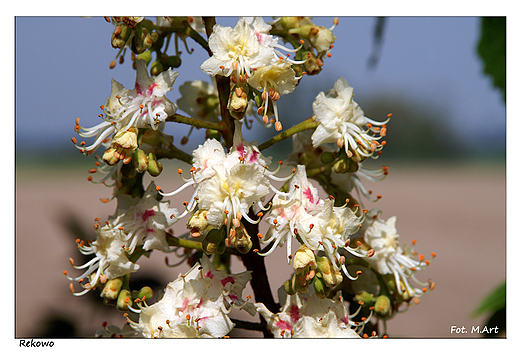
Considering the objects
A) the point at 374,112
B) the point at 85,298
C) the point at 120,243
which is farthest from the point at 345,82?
the point at 374,112

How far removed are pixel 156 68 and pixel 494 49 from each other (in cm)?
98

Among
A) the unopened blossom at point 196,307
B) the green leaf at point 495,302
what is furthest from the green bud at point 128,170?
the green leaf at point 495,302

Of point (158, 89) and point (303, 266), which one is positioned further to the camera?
point (158, 89)

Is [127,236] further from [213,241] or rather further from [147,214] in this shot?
[213,241]

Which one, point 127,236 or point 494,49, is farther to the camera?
point 494,49

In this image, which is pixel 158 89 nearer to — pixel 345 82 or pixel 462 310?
pixel 345 82

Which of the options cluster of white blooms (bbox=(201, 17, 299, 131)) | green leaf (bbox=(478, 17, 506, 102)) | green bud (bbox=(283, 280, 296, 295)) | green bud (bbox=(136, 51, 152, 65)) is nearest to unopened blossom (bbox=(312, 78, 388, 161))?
cluster of white blooms (bbox=(201, 17, 299, 131))

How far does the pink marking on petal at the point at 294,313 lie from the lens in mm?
997

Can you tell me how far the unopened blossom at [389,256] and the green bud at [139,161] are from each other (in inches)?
22.2

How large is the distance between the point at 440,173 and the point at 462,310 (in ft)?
52.4

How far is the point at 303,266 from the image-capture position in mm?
899

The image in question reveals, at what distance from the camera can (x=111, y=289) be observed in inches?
40.7

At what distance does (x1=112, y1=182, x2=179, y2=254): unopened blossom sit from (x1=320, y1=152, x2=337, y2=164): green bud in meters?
0.37

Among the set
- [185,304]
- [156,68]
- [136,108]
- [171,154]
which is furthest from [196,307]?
[156,68]
